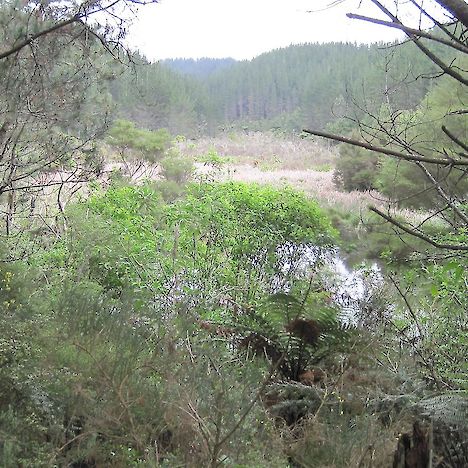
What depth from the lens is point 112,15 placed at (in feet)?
10.8

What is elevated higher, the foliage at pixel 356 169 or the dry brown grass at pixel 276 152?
the dry brown grass at pixel 276 152

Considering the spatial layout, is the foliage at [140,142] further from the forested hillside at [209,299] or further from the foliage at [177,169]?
the forested hillside at [209,299]

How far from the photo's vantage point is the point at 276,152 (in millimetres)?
28109

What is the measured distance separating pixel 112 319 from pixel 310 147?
89.4 feet

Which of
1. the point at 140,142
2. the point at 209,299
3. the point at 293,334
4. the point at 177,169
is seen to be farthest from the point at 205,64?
the point at 293,334

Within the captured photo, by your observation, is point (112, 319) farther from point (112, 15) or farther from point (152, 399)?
point (112, 15)

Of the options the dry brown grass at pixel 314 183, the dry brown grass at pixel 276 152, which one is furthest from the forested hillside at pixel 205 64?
the dry brown grass at pixel 314 183

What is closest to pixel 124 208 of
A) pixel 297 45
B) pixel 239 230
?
pixel 239 230

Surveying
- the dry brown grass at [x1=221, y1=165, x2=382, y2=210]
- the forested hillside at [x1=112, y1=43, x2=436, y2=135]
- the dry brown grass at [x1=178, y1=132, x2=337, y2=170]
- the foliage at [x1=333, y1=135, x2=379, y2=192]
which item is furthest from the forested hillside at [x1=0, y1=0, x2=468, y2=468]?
the forested hillside at [x1=112, y1=43, x2=436, y2=135]

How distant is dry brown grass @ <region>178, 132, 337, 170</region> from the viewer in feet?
80.5

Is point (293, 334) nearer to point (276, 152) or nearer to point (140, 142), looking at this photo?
point (140, 142)

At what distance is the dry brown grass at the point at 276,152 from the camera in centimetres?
2454

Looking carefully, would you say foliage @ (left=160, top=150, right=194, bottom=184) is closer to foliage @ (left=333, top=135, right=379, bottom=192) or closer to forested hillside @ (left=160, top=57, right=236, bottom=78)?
foliage @ (left=333, top=135, right=379, bottom=192)

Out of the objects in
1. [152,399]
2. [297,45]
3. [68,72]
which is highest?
[297,45]
